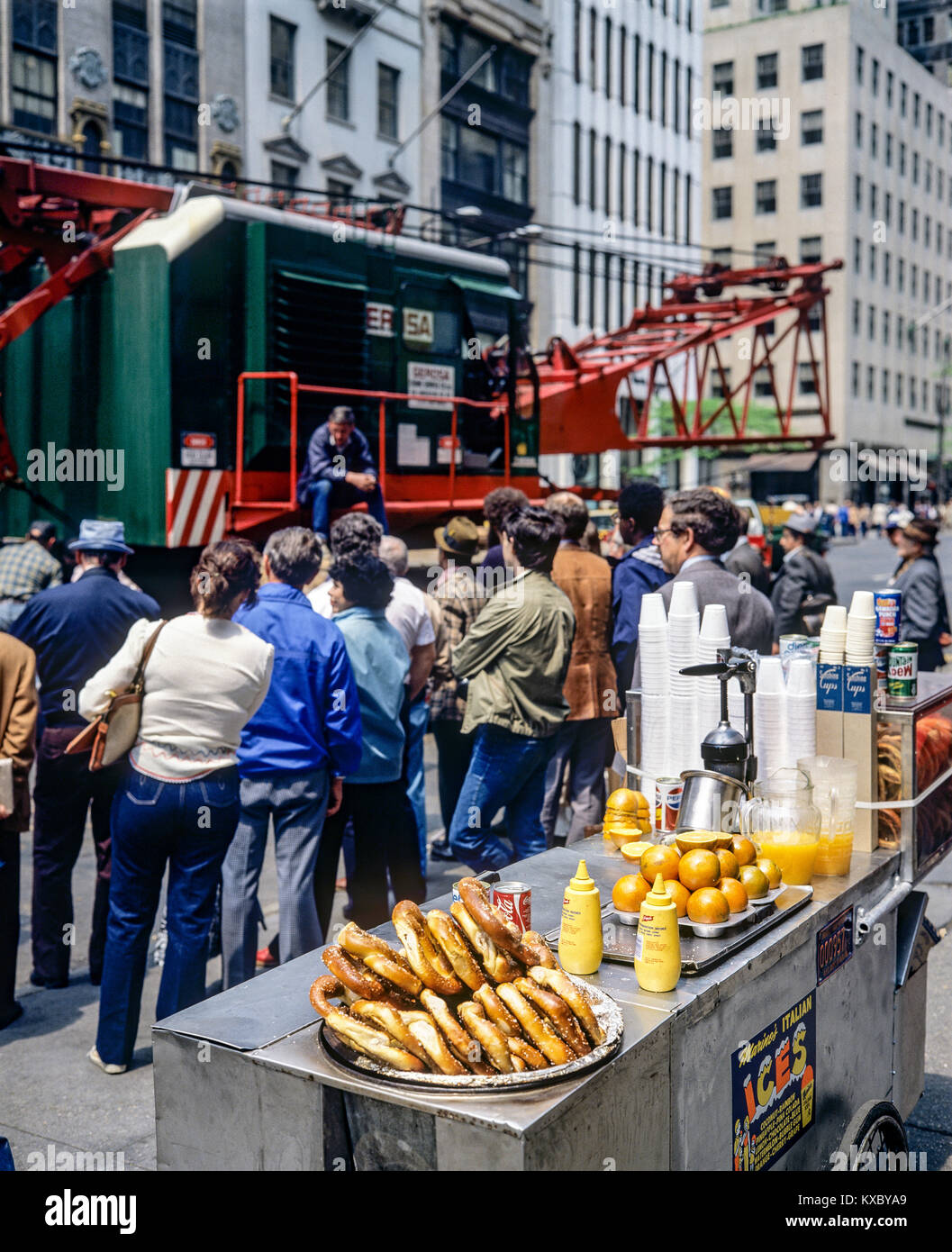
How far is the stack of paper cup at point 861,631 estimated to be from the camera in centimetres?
405

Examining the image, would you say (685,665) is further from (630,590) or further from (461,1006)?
(630,590)

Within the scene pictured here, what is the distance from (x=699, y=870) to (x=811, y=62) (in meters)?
72.8

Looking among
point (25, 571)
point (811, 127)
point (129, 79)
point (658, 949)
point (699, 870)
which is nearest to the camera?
point (658, 949)

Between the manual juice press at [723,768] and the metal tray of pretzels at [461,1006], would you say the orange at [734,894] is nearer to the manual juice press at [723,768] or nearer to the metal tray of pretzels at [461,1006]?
the manual juice press at [723,768]

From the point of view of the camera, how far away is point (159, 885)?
491 cm

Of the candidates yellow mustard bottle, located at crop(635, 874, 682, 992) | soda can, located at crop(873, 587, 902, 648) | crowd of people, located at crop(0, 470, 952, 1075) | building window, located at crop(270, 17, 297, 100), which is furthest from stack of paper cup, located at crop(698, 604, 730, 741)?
building window, located at crop(270, 17, 297, 100)

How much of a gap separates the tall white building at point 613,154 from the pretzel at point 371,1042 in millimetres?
36735

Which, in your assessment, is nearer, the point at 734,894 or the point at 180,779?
the point at 734,894

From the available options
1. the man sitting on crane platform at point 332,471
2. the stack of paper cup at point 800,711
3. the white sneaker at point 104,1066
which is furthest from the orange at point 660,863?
the man sitting on crane platform at point 332,471

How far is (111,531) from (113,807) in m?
1.74

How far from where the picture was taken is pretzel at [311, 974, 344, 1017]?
8.50 feet

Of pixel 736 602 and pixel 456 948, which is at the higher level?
pixel 736 602

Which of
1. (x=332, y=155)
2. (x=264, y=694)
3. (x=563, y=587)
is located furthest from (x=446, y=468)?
(x=332, y=155)

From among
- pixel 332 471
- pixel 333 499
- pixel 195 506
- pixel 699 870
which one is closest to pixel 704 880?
pixel 699 870
